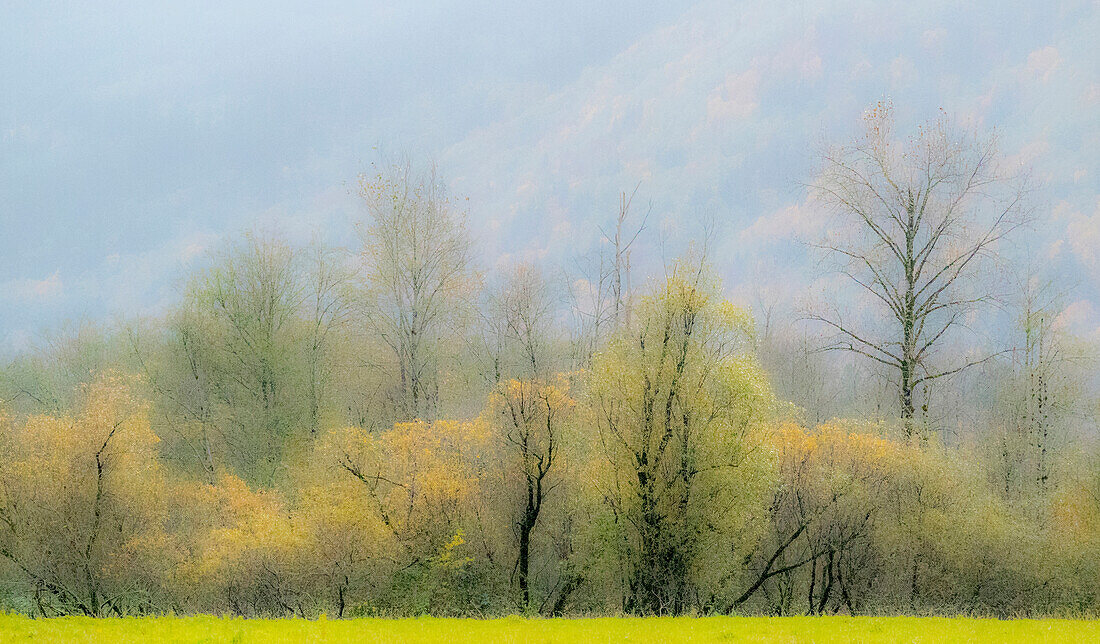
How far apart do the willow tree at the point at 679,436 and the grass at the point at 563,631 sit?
5.21 m

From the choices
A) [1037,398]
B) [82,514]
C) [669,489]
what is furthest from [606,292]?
[82,514]

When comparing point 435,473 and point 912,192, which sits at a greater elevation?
point 912,192

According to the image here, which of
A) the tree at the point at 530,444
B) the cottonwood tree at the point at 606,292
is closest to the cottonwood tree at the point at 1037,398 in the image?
the tree at the point at 530,444

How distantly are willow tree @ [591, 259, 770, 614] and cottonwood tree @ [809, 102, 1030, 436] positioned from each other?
31.9 ft

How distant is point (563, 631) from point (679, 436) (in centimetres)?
1084

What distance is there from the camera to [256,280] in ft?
175

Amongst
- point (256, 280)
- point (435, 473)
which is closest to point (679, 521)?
point (435, 473)

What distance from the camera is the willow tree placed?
94.2 feet

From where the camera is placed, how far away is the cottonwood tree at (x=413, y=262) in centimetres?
4797

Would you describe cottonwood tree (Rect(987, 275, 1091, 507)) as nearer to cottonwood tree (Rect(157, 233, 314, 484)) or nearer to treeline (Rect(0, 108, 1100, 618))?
treeline (Rect(0, 108, 1100, 618))

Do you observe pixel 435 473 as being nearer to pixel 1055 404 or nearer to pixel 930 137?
pixel 930 137

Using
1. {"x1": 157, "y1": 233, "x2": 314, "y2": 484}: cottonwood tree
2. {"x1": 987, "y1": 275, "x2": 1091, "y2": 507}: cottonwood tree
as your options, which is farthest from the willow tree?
{"x1": 157, "y1": 233, "x2": 314, "y2": 484}: cottonwood tree

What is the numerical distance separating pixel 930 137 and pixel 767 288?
42.8 meters

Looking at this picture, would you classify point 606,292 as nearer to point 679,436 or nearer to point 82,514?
point 679,436
